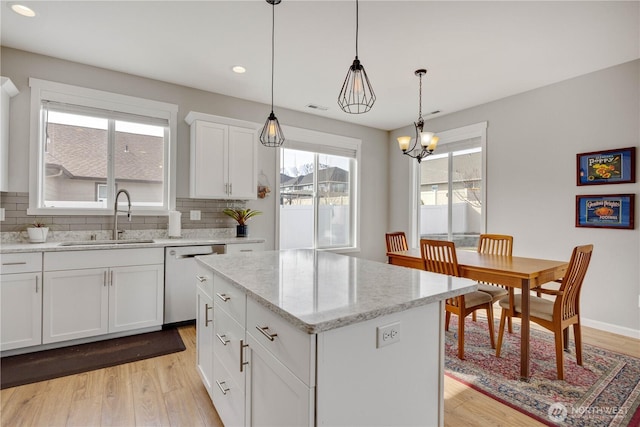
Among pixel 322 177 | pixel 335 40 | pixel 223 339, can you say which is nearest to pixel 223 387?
pixel 223 339

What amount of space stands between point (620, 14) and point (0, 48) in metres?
5.30

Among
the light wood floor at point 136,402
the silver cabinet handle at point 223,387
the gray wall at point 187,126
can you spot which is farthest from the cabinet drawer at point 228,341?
the gray wall at point 187,126

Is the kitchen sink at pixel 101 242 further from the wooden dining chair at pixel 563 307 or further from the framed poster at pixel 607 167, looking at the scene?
the framed poster at pixel 607 167

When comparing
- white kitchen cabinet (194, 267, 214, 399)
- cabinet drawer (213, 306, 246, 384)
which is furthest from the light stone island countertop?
cabinet drawer (213, 306, 246, 384)

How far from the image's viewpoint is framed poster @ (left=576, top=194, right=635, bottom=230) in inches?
123

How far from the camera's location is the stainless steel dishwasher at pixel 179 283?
3.22 m

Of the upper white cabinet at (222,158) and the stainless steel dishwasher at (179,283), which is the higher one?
the upper white cabinet at (222,158)

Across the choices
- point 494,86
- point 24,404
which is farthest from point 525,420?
point 494,86

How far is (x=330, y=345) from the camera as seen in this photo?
3.34ft

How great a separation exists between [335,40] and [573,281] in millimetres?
2718

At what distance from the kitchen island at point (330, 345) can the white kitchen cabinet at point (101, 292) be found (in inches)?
67.6

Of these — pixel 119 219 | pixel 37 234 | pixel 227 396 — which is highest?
pixel 119 219

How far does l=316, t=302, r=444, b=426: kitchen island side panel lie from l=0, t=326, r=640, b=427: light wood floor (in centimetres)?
81

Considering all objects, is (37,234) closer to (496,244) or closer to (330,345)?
(330,345)
